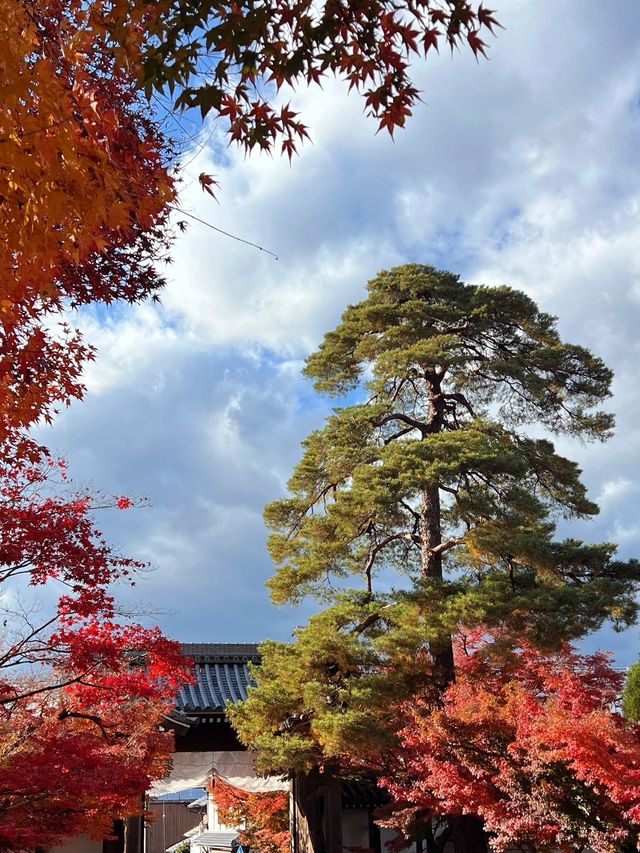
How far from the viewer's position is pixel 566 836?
9406 millimetres

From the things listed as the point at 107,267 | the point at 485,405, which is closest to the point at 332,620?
the point at 485,405

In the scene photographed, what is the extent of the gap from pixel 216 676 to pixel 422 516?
6121 millimetres

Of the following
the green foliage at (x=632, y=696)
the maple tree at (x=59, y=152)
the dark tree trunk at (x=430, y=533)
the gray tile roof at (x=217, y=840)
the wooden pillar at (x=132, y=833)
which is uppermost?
the dark tree trunk at (x=430, y=533)

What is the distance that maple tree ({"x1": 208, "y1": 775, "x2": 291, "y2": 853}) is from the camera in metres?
17.1

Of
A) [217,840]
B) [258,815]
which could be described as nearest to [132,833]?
[258,815]

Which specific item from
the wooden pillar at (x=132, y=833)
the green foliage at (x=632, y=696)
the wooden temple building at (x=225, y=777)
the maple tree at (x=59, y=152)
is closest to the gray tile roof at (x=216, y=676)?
the wooden temple building at (x=225, y=777)

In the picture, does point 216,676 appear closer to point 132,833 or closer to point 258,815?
point 258,815

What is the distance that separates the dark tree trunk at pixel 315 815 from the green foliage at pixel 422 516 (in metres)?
0.98

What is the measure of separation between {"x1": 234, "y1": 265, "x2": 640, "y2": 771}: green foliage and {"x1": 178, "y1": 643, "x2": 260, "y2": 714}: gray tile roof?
2.04 meters

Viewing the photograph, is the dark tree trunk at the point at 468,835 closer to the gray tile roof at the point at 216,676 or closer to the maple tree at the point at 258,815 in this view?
the gray tile roof at the point at 216,676

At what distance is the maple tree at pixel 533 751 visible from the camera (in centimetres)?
869

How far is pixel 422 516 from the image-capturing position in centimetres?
1365

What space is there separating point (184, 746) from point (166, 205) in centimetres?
1265

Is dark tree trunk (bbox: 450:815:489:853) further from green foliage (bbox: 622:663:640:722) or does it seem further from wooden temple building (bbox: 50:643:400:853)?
green foliage (bbox: 622:663:640:722)
